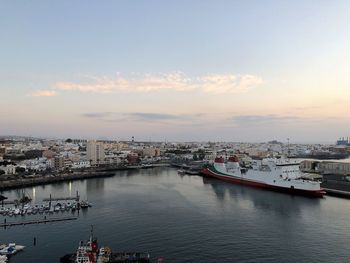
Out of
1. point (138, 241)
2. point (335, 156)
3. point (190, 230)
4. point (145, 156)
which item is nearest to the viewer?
point (138, 241)

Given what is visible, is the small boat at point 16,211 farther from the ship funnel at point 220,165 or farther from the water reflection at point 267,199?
the ship funnel at point 220,165

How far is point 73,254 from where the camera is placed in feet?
26.8

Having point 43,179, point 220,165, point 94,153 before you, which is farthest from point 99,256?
point 94,153

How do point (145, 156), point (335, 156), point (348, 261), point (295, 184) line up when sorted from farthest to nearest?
point (335, 156) < point (145, 156) < point (295, 184) < point (348, 261)

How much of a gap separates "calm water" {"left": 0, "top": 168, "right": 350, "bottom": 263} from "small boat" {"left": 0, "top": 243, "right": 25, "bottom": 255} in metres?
Answer: 0.21

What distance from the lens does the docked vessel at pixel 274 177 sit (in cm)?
1638

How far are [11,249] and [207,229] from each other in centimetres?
575

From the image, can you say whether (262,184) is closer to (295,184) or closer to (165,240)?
(295,184)

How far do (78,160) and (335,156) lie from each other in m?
39.0

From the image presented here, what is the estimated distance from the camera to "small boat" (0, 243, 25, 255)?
8703 millimetres

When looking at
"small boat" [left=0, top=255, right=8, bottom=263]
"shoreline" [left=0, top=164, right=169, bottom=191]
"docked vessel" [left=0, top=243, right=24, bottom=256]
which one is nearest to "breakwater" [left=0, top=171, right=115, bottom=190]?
"shoreline" [left=0, top=164, right=169, bottom=191]

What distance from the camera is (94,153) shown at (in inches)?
1389

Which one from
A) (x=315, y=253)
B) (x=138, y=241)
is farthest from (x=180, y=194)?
(x=315, y=253)

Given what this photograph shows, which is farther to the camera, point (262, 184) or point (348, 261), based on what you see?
point (262, 184)
